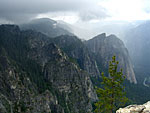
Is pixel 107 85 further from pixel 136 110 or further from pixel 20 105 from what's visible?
pixel 20 105

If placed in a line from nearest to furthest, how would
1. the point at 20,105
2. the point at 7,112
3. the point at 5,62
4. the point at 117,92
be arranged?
the point at 117,92, the point at 7,112, the point at 20,105, the point at 5,62

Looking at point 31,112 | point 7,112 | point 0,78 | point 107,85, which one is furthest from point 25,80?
point 107,85

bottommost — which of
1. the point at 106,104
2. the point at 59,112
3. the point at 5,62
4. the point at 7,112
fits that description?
the point at 59,112

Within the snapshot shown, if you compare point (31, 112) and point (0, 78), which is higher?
point (0, 78)

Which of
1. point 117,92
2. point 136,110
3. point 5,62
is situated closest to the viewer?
point 136,110

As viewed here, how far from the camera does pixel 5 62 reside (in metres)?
192

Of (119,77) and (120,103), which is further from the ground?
(119,77)

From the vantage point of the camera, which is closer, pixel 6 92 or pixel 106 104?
pixel 106 104

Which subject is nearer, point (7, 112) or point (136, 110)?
point (136, 110)

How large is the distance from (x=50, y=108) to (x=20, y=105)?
3963cm

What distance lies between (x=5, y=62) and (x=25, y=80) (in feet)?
99.9

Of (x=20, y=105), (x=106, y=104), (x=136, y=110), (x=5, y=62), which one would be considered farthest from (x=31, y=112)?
(x=136, y=110)

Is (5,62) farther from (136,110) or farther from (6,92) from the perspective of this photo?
(136,110)

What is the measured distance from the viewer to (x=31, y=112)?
544 feet
